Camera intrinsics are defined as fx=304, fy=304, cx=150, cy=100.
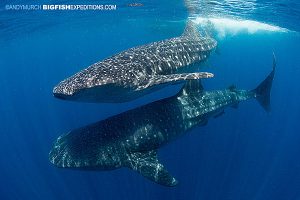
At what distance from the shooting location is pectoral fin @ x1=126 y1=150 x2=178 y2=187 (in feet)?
26.6

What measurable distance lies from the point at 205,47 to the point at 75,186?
11.1m

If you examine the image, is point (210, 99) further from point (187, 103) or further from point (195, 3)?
point (195, 3)

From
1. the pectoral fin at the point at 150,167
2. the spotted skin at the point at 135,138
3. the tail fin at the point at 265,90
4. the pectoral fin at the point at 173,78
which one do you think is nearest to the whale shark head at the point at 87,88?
the pectoral fin at the point at 173,78

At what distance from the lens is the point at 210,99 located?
11.1m

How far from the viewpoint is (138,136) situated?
29.5ft

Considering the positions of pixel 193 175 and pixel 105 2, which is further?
pixel 105 2

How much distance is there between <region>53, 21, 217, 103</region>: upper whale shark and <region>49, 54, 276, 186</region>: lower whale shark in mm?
791

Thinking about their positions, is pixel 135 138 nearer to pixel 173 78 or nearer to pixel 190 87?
pixel 173 78

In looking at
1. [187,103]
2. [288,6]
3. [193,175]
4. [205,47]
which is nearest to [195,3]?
[288,6]

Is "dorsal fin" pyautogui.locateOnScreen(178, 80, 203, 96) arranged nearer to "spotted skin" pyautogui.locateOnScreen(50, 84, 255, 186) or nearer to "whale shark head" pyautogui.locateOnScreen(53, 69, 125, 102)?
"spotted skin" pyautogui.locateOnScreen(50, 84, 255, 186)

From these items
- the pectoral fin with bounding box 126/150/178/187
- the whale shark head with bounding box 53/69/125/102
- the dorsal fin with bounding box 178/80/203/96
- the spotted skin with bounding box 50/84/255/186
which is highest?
the whale shark head with bounding box 53/69/125/102

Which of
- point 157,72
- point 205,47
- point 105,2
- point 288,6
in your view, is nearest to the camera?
point 157,72

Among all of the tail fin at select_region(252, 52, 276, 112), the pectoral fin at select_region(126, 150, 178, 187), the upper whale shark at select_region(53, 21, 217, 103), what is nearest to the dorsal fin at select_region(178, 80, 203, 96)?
the upper whale shark at select_region(53, 21, 217, 103)

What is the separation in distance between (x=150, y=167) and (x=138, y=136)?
110cm
